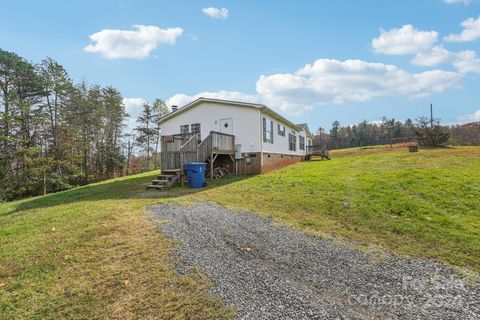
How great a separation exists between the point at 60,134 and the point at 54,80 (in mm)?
4623

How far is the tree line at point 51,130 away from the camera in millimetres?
18984

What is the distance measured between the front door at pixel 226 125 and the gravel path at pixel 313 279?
427 inches

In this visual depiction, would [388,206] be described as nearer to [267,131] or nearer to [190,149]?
[190,149]

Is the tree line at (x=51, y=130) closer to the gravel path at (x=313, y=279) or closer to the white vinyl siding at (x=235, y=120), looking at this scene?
the white vinyl siding at (x=235, y=120)

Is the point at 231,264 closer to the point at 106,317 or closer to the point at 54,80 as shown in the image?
the point at 106,317

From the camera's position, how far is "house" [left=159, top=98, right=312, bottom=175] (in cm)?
1335

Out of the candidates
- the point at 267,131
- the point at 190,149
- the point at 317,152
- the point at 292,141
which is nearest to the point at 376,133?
the point at 317,152

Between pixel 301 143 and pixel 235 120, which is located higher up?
pixel 235 120

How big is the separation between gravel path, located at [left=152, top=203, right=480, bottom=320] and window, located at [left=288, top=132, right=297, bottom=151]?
16.7m

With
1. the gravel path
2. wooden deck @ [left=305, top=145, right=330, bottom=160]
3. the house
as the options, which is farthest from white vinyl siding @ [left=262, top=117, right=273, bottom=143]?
the gravel path

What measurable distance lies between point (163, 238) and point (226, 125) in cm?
1157

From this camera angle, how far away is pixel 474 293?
3428 mm

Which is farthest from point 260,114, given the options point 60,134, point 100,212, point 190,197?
point 60,134

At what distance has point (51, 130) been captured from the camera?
22.5 m
